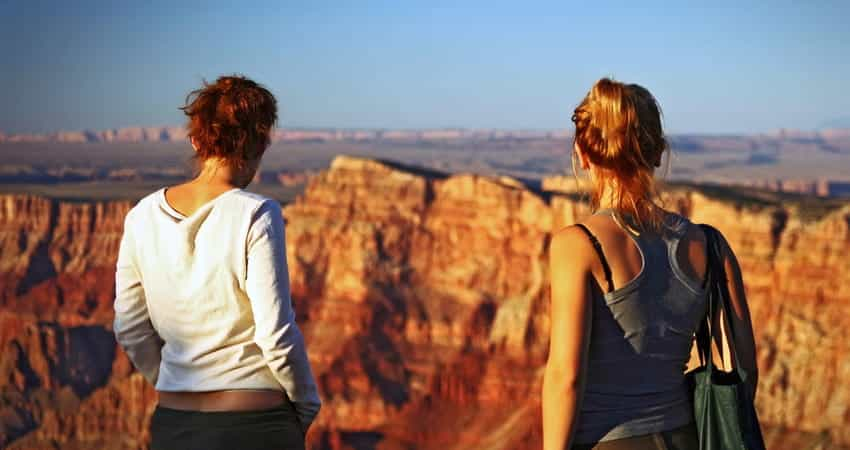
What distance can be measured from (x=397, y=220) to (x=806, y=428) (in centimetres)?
2818

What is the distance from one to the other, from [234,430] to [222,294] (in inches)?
18.7

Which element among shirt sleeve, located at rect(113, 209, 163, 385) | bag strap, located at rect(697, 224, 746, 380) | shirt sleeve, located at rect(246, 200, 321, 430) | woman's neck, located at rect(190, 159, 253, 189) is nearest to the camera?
bag strap, located at rect(697, 224, 746, 380)

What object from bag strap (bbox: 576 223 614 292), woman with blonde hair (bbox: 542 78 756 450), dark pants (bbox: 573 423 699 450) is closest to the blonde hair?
woman with blonde hair (bbox: 542 78 756 450)

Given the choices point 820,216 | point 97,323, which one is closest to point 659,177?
point 820,216

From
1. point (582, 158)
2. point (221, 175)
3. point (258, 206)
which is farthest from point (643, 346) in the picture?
point (221, 175)

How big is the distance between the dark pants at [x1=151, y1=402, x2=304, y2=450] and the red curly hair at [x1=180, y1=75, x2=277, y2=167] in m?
0.91

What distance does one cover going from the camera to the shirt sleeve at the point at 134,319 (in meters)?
4.55

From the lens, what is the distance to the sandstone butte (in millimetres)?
42312

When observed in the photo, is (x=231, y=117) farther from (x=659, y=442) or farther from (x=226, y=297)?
(x=659, y=442)

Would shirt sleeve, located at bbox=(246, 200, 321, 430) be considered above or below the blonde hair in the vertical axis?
below

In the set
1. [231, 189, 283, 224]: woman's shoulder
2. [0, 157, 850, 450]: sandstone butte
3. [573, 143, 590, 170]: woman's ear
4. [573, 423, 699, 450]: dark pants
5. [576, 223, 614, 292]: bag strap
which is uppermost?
[573, 143, 590, 170]: woman's ear

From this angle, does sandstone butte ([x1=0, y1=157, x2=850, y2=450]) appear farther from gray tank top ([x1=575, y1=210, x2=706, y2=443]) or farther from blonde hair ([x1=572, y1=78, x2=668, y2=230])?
blonde hair ([x1=572, y1=78, x2=668, y2=230])

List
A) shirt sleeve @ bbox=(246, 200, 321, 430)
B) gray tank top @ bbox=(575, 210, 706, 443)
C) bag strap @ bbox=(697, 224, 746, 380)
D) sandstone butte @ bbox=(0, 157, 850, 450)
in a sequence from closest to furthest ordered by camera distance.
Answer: gray tank top @ bbox=(575, 210, 706, 443) → bag strap @ bbox=(697, 224, 746, 380) → shirt sleeve @ bbox=(246, 200, 321, 430) → sandstone butte @ bbox=(0, 157, 850, 450)

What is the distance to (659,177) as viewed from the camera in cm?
410
